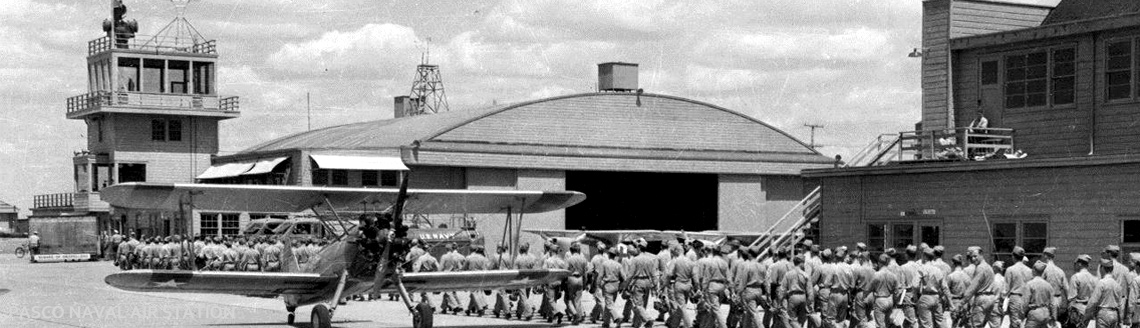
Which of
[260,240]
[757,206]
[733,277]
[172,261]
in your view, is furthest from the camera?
[757,206]

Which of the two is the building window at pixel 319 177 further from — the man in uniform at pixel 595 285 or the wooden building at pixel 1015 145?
the man in uniform at pixel 595 285

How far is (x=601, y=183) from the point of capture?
59688 millimetres

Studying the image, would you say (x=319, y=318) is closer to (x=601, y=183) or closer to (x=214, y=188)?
(x=214, y=188)

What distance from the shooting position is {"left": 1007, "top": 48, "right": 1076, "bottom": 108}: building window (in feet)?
103

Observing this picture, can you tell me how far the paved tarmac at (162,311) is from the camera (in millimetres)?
26766

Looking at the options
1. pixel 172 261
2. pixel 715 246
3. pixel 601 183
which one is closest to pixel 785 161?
pixel 601 183

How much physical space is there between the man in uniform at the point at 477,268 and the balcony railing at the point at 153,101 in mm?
47601

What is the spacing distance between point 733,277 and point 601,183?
119ft

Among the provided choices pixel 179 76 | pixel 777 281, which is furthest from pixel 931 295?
pixel 179 76

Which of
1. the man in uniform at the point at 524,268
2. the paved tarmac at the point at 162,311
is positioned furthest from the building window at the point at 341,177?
the man in uniform at the point at 524,268

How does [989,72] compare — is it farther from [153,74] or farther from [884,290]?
[153,74]

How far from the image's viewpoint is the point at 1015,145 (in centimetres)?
3259

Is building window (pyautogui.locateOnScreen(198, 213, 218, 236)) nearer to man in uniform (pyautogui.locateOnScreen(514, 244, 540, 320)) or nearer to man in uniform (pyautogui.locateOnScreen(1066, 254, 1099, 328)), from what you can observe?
man in uniform (pyautogui.locateOnScreen(514, 244, 540, 320))

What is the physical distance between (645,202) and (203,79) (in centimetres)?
2743
